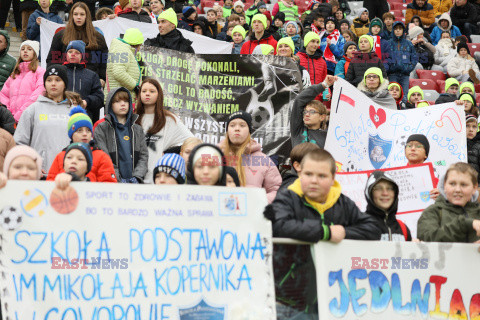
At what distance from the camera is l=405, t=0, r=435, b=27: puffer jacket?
2022 centimetres

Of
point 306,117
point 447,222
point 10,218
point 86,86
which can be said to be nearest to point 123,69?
point 86,86

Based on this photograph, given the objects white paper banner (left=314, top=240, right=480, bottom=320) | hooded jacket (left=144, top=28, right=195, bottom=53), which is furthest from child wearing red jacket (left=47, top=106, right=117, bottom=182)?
hooded jacket (left=144, top=28, right=195, bottom=53)

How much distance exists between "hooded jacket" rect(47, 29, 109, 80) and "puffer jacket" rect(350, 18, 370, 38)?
820 cm

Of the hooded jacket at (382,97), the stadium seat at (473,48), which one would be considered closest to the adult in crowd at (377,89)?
the hooded jacket at (382,97)

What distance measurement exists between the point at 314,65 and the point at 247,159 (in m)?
5.83

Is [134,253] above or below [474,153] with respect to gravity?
below

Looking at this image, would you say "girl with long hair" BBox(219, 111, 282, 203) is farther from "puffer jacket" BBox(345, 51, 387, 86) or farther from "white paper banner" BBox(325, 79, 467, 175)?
"puffer jacket" BBox(345, 51, 387, 86)

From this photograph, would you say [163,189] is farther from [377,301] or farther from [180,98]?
[180,98]

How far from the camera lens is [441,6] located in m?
22.1

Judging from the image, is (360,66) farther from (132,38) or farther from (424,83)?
(132,38)

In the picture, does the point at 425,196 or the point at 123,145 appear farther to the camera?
the point at 123,145

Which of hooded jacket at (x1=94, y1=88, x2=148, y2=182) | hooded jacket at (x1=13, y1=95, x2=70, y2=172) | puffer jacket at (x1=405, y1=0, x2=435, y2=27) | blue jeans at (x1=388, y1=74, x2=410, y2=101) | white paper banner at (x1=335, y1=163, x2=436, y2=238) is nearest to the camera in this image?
white paper banner at (x1=335, y1=163, x2=436, y2=238)

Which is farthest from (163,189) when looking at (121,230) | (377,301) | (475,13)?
(475,13)

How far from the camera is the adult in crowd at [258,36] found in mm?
13387
